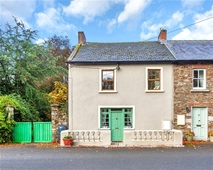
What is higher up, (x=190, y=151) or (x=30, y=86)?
(x=30, y=86)

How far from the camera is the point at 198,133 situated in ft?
41.9

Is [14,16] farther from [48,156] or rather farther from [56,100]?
[48,156]

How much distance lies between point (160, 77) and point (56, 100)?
11.7 metres

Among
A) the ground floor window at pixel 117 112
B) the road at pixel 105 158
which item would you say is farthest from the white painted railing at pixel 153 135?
the ground floor window at pixel 117 112

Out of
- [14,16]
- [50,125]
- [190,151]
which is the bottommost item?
[190,151]

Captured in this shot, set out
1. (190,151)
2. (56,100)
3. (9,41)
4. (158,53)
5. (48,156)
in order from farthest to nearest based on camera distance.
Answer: (56,100)
(9,41)
(158,53)
(190,151)
(48,156)

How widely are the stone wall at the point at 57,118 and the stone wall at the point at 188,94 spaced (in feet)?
26.9

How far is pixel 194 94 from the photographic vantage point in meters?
12.7

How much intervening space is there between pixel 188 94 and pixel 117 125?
5.83 metres

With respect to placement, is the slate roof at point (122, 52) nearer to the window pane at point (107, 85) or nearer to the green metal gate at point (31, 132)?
the window pane at point (107, 85)

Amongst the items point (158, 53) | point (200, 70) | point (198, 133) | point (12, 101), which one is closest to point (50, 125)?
point (12, 101)

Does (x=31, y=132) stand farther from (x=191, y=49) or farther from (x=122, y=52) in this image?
(x=191, y=49)

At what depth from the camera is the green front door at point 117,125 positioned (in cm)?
1265

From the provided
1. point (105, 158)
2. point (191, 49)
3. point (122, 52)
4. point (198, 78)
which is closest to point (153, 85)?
point (198, 78)
